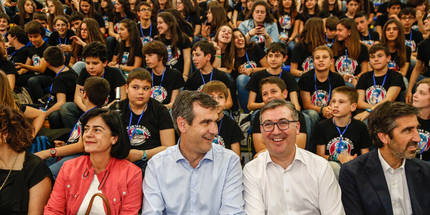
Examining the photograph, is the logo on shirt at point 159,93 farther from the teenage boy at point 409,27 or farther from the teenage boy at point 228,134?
the teenage boy at point 409,27

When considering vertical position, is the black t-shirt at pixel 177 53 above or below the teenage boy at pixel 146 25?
below

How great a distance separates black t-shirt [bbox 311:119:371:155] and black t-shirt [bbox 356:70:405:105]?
894mm

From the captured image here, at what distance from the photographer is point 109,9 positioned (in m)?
7.23

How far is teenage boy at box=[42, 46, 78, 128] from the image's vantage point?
3827 millimetres

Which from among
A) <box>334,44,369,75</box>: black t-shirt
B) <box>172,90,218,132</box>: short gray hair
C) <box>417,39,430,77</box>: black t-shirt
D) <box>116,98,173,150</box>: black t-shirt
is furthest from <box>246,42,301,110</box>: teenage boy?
<box>172,90,218,132</box>: short gray hair

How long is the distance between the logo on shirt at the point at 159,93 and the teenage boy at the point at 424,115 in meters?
2.30

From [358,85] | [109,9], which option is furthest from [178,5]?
[358,85]

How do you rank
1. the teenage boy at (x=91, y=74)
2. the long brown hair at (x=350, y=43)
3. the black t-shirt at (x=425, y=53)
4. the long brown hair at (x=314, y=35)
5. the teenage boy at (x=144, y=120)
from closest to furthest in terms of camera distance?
the teenage boy at (x=144, y=120)
the teenage boy at (x=91, y=74)
the black t-shirt at (x=425, y=53)
the long brown hair at (x=350, y=43)
the long brown hair at (x=314, y=35)

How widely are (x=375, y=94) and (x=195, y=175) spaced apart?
2.54 m

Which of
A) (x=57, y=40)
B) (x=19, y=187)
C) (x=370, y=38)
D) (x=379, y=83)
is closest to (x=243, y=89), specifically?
(x=379, y=83)

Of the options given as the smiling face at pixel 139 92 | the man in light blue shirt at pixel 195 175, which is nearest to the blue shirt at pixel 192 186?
the man in light blue shirt at pixel 195 175

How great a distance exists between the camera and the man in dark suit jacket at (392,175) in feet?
6.91

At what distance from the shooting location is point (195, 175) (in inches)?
85.7

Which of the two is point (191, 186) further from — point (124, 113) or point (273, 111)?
point (124, 113)
